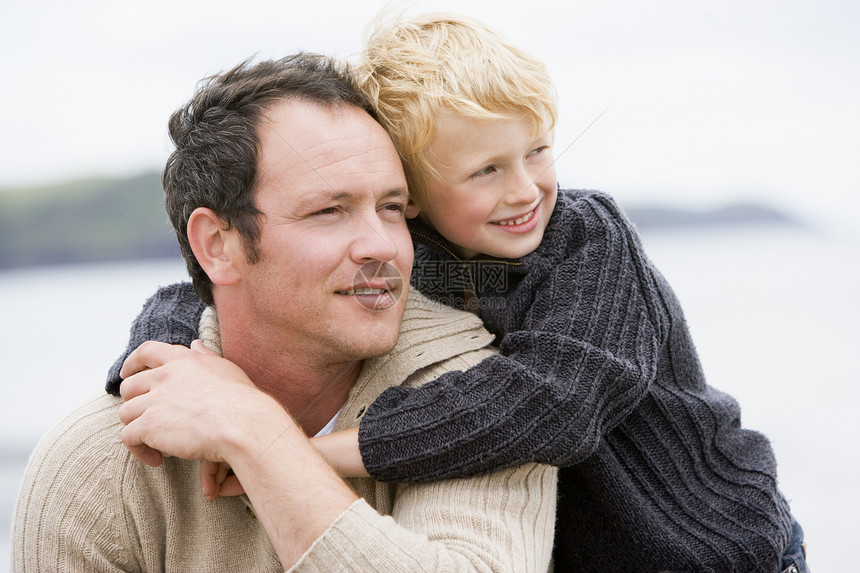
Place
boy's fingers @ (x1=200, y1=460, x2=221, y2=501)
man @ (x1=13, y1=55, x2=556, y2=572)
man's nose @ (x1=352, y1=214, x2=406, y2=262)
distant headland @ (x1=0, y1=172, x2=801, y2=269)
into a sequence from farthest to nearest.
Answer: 1. distant headland @ (x1=0, y1=172, x2=801, y2=269)
2. man's nose @ (x1=352, y1=214, x2=406, y2=262)
3. boy's fingers @ (x1=200, y1=460, x2=221, y2=501)
4. man @ (x1=13, y1=55, x2=556, y2=572)

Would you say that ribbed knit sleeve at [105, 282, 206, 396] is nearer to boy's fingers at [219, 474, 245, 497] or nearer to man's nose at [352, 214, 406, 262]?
boy's fingers at [219, 474, 245, 497]

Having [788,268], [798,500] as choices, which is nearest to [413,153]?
[798,500]

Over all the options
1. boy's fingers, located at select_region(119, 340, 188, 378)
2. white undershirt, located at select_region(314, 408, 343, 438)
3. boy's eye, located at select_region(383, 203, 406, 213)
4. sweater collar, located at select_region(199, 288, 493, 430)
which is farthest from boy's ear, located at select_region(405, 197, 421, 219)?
boy's fingers, located at select_region(119, 340, 188, 378)

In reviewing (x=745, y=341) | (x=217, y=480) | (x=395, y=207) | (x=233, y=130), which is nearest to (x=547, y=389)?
(x=395, y=207)

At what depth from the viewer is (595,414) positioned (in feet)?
5.12

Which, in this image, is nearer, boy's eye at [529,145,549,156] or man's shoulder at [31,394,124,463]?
man's shoulder at [31,394,124,463]

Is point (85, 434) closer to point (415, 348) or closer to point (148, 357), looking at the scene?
point (148, 357)

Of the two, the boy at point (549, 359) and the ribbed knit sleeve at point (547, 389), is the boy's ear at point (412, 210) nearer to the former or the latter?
the boy at point (549, 359)

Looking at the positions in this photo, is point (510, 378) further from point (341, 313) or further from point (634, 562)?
point (634, 562)

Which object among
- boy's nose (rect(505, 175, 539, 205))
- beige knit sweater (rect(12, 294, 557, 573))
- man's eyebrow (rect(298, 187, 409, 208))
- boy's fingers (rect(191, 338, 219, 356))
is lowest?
beige knit sweater (rect(12, 294, 557, 573))

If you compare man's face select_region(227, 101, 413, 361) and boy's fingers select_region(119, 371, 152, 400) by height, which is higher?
man's face select_region(227, 101, 413, 361)

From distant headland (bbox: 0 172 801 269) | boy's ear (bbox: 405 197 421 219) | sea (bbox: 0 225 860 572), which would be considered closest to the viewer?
boy's ear (bbox: 405 197 421 219)

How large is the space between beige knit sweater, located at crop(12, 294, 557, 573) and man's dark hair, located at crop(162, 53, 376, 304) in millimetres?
483

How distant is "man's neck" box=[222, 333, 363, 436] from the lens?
74.4 inches
